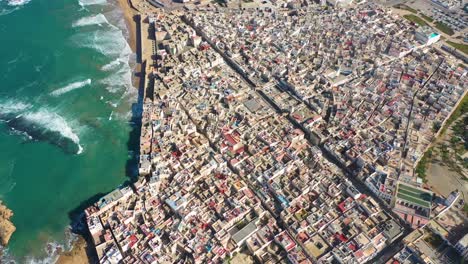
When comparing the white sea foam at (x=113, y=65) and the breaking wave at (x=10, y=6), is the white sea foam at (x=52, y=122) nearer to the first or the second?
the white sea foam at (x=113, y=65)

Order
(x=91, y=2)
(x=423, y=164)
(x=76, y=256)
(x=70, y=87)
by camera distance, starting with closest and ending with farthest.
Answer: (x=76, y=256) → (x=423, y=164) → (x=70, y=87) → (x=91, y=2)

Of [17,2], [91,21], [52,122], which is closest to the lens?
[52,122]

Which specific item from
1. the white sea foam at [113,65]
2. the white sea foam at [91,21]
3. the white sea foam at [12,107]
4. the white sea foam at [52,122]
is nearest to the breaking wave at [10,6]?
the white sea foam at [91,21]

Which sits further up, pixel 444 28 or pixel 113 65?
pixel 444 28

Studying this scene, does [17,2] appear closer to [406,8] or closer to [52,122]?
[52,122]

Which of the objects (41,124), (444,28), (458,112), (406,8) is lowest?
(41,124)

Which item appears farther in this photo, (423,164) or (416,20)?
(416,20)

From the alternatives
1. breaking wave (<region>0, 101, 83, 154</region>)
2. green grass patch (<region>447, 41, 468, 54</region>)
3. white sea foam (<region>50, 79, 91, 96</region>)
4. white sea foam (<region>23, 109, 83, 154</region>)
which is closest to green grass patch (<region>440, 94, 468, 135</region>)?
green grass patch (<region>447, 41, 468, 54</region>)

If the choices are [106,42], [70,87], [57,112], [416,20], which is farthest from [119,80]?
[416,20]
